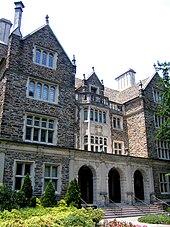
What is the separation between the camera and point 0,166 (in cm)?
1477

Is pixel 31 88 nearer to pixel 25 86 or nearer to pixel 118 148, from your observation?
pixel 25 86

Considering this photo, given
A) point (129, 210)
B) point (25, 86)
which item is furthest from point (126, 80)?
point (129, 210)

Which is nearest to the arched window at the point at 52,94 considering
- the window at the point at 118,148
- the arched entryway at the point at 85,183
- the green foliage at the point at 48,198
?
the arched entryway at the point at 85,183

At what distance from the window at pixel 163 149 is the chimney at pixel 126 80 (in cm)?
1059

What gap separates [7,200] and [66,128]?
7.76m

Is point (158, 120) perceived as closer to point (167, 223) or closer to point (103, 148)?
point (103, 148)

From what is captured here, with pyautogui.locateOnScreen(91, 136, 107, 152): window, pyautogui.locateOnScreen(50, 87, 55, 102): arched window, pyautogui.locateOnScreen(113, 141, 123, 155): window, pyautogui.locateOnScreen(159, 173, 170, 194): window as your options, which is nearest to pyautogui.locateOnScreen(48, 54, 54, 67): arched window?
pyautogui.locateOnScreen(50, 87, 55, 102): arched window

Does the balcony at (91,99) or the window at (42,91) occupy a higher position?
the balcony at (91,99)

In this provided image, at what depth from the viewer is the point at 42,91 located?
18.7 meters

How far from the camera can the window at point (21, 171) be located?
15.5 metres

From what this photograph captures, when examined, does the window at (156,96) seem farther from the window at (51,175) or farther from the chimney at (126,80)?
the window at (51,175)

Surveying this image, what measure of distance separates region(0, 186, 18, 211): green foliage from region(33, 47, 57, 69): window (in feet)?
34.8

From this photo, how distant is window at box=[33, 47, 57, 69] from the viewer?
1933 centimetres

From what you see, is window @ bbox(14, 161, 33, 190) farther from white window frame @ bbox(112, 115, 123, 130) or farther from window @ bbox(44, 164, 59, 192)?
white window frame @ bbox(112, 115, 123, 130)
